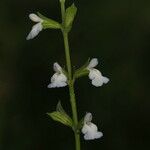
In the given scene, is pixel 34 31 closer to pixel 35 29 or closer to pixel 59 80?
pixel 35 29

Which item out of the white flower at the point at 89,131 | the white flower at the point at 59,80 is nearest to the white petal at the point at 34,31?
the white flower at the point at 59,80

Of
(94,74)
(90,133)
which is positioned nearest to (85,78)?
(94,74)

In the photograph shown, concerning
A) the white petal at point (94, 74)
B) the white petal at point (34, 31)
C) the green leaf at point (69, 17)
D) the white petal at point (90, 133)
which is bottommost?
the white petal at point (90, 133)

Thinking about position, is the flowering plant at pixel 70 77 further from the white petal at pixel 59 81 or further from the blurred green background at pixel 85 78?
the blurred green background at pixel 85 78

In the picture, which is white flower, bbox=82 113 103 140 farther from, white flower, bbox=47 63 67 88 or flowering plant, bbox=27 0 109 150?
white flower, bbox=47 63 67 88

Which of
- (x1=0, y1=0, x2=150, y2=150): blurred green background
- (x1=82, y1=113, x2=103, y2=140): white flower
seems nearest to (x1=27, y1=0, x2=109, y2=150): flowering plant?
(x1=82, y1=113, x2=103, y2=140): white flower

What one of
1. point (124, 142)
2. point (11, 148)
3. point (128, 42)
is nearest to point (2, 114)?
point (11, 148)

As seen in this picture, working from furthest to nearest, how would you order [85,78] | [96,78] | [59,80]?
[85,78] < [96,78] < [59,80]

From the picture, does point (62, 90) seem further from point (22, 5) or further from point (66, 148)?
point (22, 5)
